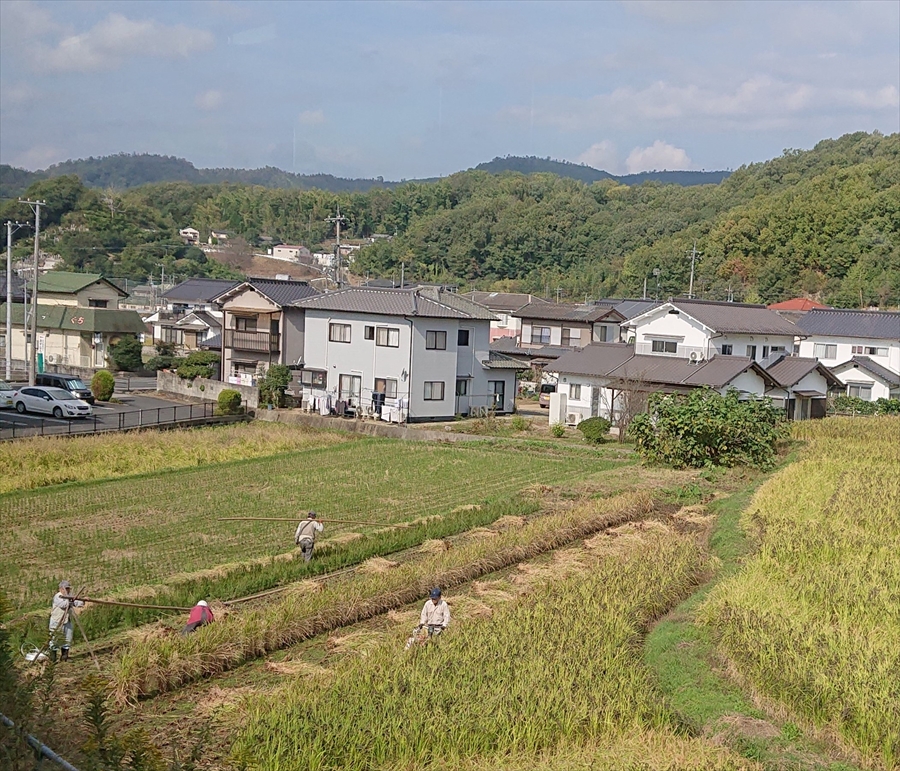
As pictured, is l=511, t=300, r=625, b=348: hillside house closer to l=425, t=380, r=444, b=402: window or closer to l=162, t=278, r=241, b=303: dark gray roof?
l=425, t=380, r=444, b=402: window

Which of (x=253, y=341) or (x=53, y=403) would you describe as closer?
(x=53, y=403)

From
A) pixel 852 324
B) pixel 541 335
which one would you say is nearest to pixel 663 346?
pixel 541 335

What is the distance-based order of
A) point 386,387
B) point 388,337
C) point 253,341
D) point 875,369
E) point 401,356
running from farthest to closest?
point 875,369
point 253,341
point 388,337
point 386,387
point 401,356

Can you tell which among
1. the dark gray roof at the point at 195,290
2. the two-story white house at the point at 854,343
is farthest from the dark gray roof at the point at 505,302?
the two-story white house at the point at 854,343

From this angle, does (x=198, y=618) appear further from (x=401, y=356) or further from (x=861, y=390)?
(x=861, y=390)

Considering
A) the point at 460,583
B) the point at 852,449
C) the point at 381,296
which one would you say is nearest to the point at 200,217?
the point at 381,296

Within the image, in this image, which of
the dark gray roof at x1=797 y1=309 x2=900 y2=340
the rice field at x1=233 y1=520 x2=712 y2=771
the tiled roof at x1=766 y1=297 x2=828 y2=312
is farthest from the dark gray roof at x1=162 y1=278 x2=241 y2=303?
the rice field at x1=233 y1=520 x2=712 y2=771

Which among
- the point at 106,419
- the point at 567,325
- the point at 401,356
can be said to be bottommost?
the point at 106,419
